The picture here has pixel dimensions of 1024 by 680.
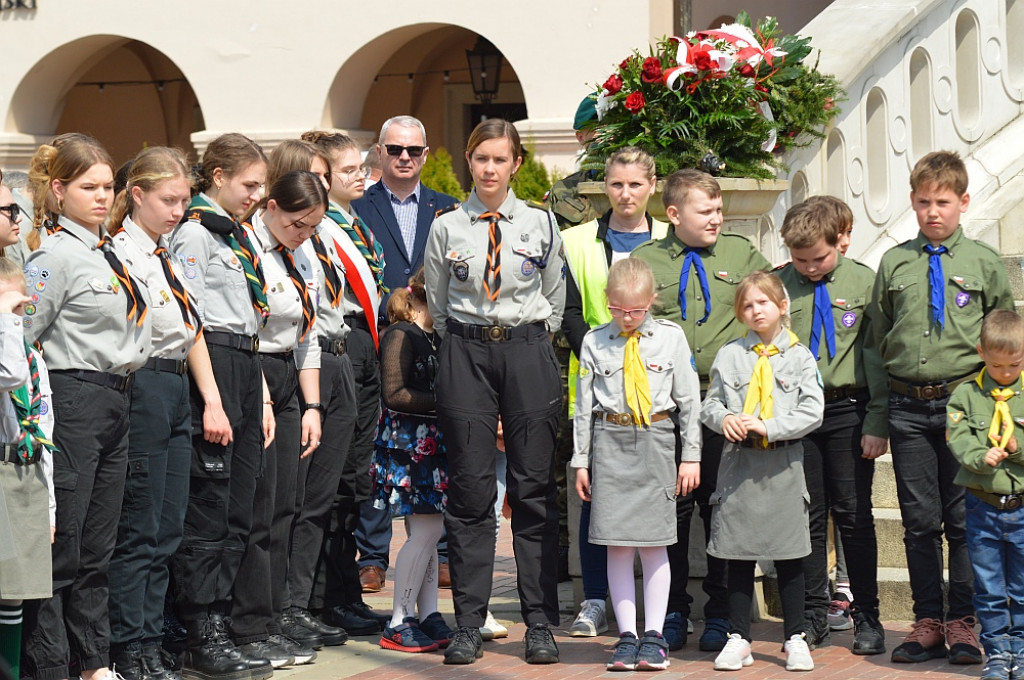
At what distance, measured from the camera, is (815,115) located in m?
7.46

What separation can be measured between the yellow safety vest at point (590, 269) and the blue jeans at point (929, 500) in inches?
53.0

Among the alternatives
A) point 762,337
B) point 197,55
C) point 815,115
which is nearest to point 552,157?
point 197,55

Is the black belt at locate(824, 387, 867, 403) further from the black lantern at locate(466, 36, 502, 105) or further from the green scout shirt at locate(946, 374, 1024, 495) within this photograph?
the black lantern at locate(466, 36, 502, 105)

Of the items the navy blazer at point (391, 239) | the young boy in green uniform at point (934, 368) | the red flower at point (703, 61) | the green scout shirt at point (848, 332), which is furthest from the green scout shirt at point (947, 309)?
the navy blazer at point (391, 239)

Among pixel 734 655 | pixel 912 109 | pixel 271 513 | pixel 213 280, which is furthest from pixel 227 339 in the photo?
pixel 912 109

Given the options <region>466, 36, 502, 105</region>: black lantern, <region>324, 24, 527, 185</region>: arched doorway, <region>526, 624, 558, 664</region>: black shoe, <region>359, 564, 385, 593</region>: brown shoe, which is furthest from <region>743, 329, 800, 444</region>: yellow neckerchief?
<region>324, 24, 527, 185</region>: arched doorway

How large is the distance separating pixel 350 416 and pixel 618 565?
1298mm

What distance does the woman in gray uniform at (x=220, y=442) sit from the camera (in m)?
5.91

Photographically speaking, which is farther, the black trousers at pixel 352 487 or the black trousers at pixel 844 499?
the black trousers at pixel 352 487

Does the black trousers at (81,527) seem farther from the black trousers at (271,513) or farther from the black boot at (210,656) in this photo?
the black trousers at (271,513)

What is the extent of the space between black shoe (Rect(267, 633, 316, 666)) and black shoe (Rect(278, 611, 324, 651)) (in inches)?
3.6

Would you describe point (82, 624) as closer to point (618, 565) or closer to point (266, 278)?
point (266, 278)

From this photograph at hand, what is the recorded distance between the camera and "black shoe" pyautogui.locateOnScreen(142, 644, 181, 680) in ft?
18.8

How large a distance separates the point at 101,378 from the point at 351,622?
2.11m
